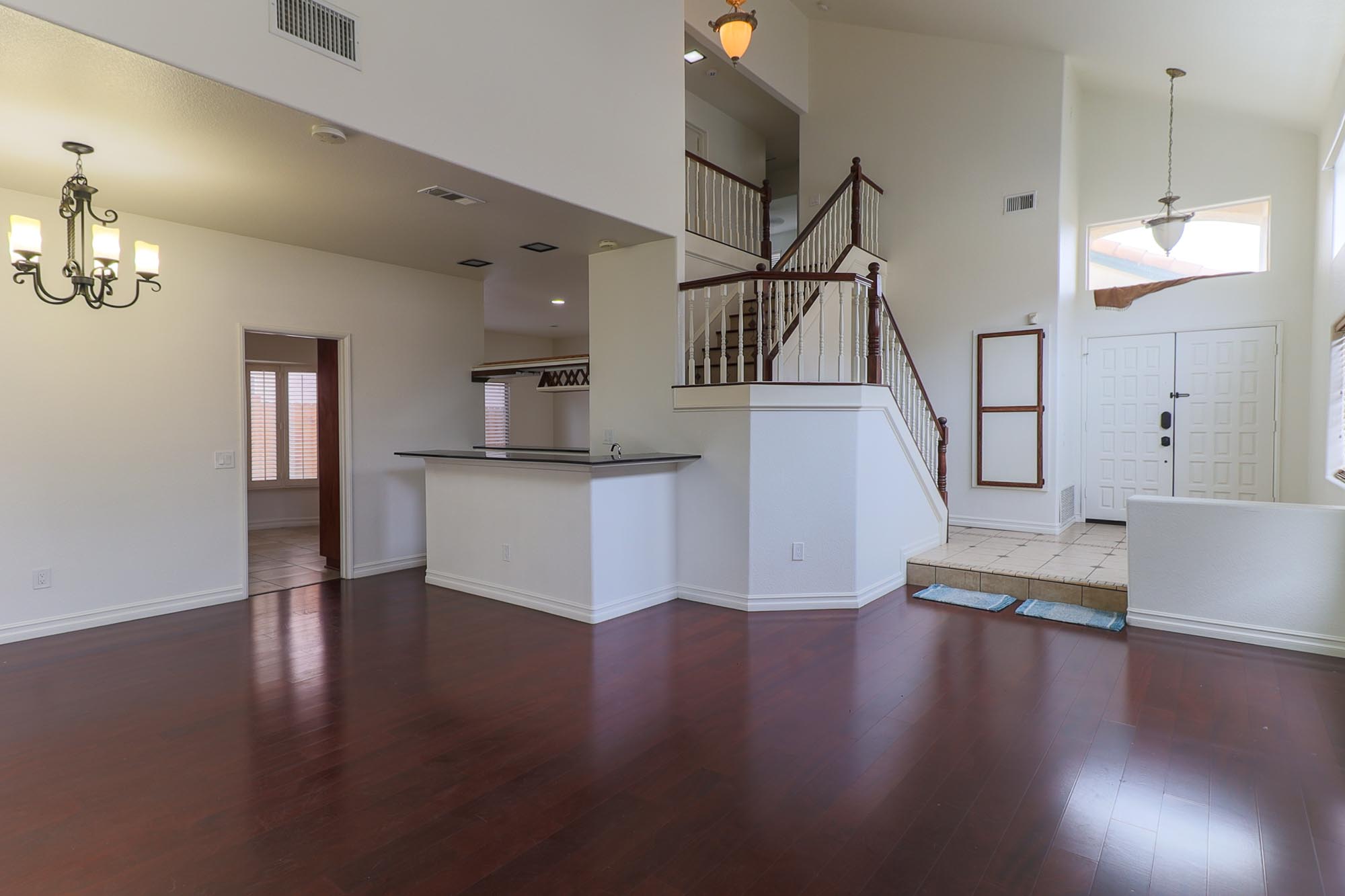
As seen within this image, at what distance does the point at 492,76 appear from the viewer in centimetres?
410

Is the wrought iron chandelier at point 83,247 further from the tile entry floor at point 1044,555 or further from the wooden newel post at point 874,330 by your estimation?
the tile entry floor at point 1044,555

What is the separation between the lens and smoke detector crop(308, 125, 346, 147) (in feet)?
11.2

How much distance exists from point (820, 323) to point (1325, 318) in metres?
4.04

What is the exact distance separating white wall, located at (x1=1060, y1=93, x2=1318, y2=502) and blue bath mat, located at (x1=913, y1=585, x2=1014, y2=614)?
10.1 feet

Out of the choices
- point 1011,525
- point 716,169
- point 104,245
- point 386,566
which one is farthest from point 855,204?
point 104,245

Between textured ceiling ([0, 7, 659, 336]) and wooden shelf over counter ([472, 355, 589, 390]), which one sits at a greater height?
textured ceiling ([0, 7, 659, 336])

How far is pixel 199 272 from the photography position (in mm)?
5168

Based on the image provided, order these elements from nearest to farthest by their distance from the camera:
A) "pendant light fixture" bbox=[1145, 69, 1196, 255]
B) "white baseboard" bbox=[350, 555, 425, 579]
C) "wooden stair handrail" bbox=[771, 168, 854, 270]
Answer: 1. "pendant light fixture" bbox=[1145, 69, 1196, 255]
2. "white baseboard" bbox=[350, 555, 425, 579]
3. "wooden stair handrail" bbox=[771, 168, 854, 270]

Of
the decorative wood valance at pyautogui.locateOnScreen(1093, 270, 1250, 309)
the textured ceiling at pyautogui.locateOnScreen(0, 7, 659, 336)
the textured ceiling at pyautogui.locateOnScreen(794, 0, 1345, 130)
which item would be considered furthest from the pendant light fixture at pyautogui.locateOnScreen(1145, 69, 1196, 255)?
the textured ceiling at pyautogui.locateOnScreen(0, 7, 659, 336)

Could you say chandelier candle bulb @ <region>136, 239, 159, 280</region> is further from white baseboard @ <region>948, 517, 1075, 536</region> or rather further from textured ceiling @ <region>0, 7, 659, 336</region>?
white baseboard @ <region>948, 517, 1075, 536</region>

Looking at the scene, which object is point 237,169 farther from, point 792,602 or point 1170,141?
point 1170,141

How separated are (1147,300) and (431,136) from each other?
23.3 ft

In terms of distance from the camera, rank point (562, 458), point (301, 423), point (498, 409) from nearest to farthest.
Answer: point (562, 458) < point (301, 423) < point (498, 409)

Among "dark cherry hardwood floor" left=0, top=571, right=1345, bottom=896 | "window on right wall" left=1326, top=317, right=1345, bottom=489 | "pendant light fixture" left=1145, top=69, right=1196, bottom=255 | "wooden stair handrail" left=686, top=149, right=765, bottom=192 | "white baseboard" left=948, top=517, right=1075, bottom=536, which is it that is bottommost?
"dark cherry hardwood floor" left=0, top=571, right=1345, bottom=896
